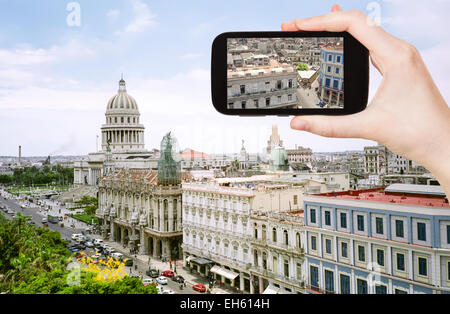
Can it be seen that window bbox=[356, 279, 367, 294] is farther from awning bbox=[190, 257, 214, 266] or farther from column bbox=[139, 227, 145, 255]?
column bbox=[139, 227, 145, 255]

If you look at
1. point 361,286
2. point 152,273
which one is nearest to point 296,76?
point 361,286

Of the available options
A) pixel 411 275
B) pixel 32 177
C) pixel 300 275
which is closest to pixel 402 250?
pixel 411 275

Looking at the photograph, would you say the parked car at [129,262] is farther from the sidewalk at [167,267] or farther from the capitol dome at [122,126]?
the capitol dome at [122,126]

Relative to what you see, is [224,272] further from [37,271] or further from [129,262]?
[37,271]

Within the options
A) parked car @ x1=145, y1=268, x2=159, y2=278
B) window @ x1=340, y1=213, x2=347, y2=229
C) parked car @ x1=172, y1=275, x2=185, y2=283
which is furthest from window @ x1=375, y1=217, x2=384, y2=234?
parked car @ x1=145, y1=268, x2=159, y2=278

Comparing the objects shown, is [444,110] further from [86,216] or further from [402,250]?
[86,216]

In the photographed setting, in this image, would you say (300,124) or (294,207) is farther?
(294,207)

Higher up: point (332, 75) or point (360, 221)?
point (332, 75)
